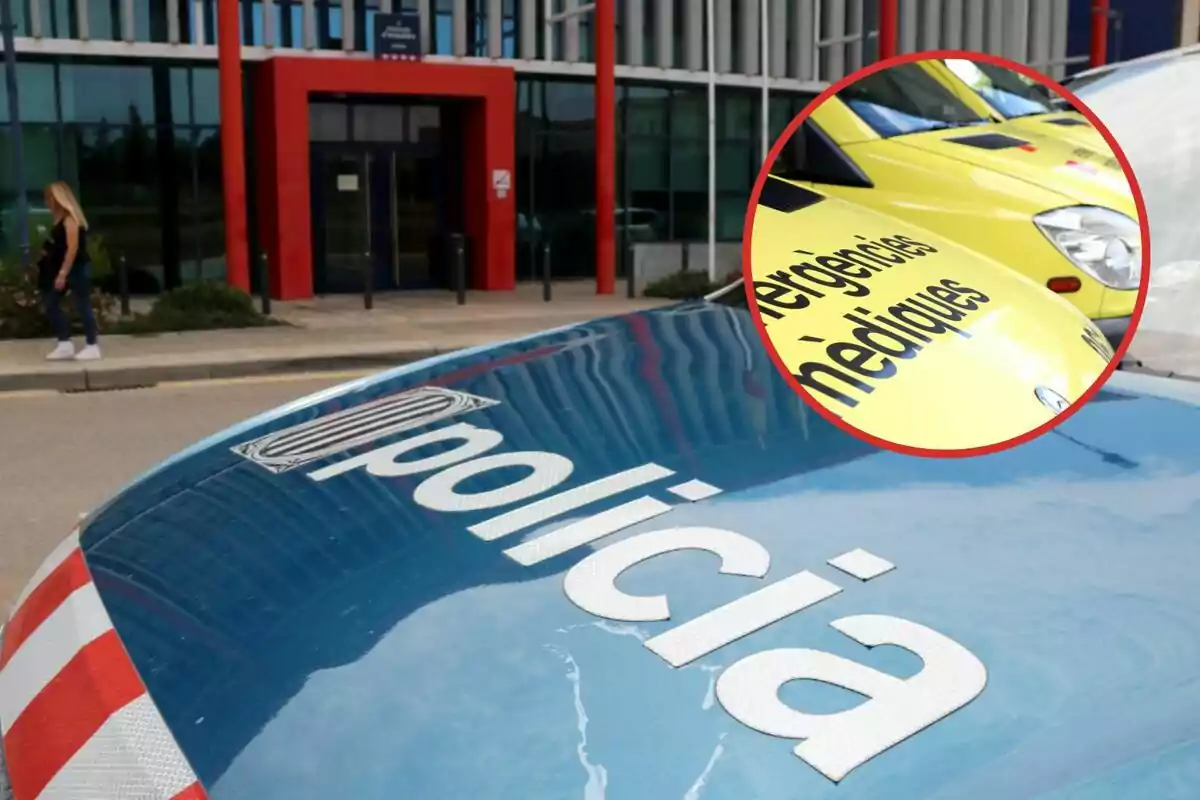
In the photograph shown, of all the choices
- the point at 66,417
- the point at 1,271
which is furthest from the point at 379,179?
the point at 66,417

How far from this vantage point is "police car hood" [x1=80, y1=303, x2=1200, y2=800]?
4.13 ft

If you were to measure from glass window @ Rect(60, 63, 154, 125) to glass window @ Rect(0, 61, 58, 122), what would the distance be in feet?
0.56

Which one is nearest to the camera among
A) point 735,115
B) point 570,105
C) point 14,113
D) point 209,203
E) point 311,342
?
point 311,342

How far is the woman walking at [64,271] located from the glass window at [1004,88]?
430 inches

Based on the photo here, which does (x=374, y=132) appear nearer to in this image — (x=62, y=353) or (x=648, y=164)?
(x=648, y=164)

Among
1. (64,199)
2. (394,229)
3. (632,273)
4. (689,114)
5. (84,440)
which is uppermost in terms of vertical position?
(689,114)

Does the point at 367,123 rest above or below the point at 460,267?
above

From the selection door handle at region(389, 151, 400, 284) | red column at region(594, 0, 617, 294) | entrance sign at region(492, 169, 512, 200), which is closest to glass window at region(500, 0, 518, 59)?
entrance sign at region(492, 169, 512, 200)

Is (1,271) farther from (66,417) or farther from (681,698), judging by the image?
(681,698)

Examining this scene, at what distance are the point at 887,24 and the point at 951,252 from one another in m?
20.1

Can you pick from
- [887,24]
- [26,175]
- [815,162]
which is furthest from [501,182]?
[815,162]

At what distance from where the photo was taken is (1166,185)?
4.83 feet

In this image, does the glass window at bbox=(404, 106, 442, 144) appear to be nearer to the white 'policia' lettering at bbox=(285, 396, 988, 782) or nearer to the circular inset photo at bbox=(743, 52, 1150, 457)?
the white 'policia' lettering at bbox=(285, 396, 988, 782)

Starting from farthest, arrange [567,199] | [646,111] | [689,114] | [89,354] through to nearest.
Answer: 1. [689,114]
2. [646,111]
3. [567,199]
4. [89,354]
